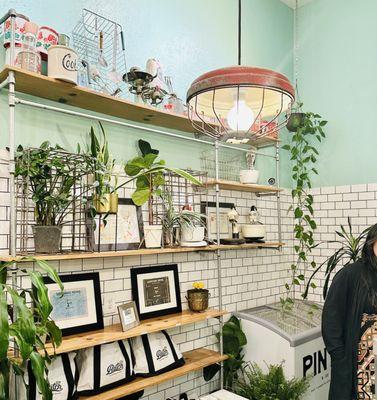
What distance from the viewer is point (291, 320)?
318 cm

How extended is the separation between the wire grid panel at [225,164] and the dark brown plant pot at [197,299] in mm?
970

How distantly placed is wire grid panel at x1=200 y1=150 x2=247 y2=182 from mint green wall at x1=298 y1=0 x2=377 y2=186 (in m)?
0.90

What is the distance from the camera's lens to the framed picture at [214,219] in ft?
10.2

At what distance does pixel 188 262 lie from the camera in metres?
2.97

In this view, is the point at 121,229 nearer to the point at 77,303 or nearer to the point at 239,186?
the point at 77,303

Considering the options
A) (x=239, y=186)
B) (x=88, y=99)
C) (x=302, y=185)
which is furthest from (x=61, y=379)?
(x=302, y=185)

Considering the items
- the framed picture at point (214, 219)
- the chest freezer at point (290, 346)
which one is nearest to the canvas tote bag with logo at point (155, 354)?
the chest freezer at point (290, 346)

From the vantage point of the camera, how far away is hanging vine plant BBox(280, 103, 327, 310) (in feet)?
12.0

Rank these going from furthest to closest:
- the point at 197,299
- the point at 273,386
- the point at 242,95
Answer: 1. the point at 197,299
2. the point at 273,386
3. the point at 242,95

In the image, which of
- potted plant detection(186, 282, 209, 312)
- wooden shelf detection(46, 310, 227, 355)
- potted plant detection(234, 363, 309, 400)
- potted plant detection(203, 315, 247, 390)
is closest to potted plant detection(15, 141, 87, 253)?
wooden shelf detection(46, 310, 227, 355)

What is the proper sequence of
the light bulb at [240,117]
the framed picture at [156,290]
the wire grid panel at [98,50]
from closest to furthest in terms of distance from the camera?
the light bulb at [240,117] → the wire grid panel at [98,50] → the framed picture at [156,290]

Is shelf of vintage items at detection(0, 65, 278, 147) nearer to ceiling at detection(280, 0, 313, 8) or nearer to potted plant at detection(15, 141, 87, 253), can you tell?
potted plant at detection(15, 141, 87, 253)

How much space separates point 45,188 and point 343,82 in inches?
117

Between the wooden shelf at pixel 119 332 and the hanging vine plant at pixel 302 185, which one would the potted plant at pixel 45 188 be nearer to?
the wooden shelf at pixel 119 332
